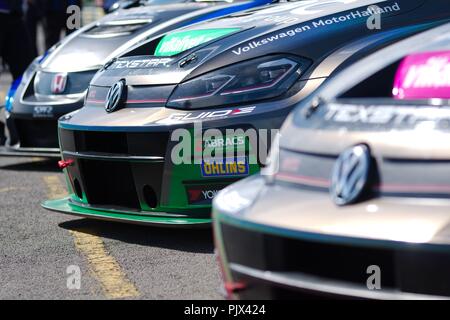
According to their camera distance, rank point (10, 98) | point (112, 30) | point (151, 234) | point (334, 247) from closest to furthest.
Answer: point (334, 247), point (151, 234), point (112, 30), point (10, 98)

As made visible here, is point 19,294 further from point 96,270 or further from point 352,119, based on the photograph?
point 352,119

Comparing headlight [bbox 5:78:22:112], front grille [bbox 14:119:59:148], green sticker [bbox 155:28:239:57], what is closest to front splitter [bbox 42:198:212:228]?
green sticker [bbox 155:28:239:57]

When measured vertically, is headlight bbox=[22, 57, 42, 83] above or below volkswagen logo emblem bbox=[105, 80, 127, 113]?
below

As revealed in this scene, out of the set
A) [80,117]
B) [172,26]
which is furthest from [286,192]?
[172,26]

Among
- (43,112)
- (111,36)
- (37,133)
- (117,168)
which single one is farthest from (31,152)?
(117,168)

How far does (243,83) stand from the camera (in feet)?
14.0

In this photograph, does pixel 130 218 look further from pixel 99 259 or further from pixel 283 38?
pixel 283 38

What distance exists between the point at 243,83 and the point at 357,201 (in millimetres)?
1786

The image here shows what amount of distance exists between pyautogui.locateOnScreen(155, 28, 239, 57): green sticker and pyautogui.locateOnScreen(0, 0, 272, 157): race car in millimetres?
1329

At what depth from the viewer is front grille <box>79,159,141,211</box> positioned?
174 inches

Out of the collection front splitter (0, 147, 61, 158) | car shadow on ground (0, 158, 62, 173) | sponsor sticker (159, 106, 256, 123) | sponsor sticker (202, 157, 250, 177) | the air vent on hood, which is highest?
the air vent on hood

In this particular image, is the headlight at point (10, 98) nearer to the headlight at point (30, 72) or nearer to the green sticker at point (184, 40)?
the headlight at point (30, 72)

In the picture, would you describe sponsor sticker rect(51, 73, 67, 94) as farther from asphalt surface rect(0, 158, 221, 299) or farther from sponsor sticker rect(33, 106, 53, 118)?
asphalt surface rect(0, 158, 221, 299)

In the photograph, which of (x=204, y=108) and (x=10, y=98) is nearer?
(x=204, y=108)
